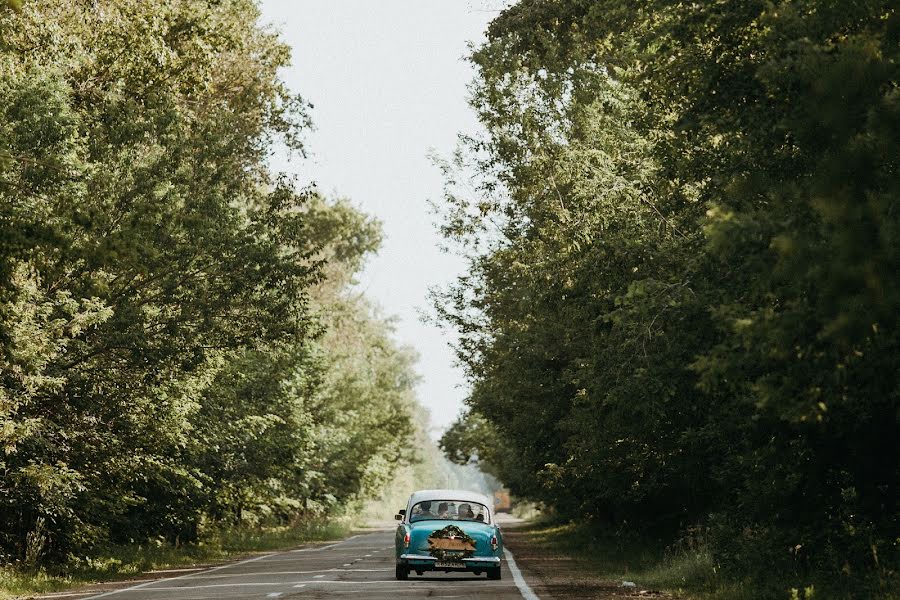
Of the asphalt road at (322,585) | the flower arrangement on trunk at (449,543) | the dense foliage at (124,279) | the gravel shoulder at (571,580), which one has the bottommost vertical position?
the gravel shoulder at (571,580)

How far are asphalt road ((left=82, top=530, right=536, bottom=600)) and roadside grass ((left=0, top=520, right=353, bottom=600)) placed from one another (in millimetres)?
1673

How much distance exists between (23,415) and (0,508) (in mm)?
2742

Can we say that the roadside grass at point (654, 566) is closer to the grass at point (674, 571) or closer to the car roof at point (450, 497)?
the grass at point (674, 571)

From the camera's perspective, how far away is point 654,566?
25.3m

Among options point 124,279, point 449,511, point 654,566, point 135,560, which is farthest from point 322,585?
point 135,560

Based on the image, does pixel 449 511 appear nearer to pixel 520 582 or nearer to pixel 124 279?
pixel 520 582

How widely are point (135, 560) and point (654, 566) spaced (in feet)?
42.9

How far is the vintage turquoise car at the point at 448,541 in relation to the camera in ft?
69.0

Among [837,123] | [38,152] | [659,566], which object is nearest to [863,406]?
[837,123]

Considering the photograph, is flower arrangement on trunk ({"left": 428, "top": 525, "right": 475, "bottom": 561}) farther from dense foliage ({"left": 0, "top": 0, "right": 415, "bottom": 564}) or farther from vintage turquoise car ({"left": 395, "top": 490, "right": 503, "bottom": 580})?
dense foliage ({"left": 0, "top": 0, "right": 415, "bottom": 564})

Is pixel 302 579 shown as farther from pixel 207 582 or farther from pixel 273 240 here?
pixel 273 240

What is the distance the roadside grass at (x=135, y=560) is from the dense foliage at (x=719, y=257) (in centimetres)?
1062

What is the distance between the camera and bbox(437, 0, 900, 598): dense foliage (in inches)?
398

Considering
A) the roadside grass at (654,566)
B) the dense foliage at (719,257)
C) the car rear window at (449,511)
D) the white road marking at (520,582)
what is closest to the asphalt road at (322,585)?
the white road marking at (520,582)
